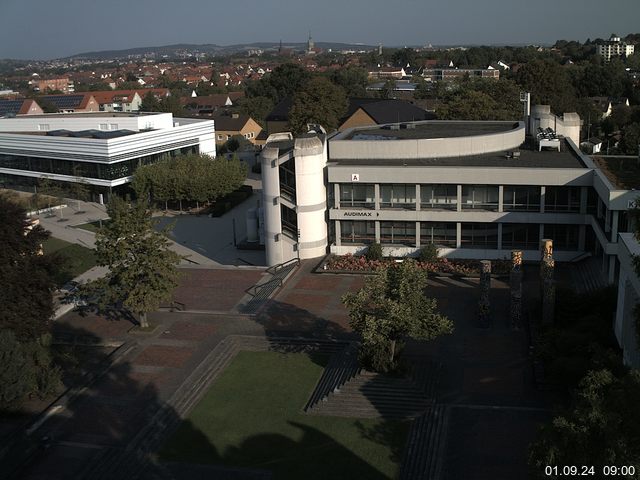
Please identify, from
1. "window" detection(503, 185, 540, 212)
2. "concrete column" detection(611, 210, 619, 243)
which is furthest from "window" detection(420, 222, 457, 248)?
"concrete column" detection(611, 210, 619, 243)

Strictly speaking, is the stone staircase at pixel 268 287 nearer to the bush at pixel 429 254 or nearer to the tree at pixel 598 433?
the bush at pixel 429 254

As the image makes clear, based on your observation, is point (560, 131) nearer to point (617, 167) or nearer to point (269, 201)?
point (617, 167)

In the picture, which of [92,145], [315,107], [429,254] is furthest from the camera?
[315,107]

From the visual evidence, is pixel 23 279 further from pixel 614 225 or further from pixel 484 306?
pixel 614 225

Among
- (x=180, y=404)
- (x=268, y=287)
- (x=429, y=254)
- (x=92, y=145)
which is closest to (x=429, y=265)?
(x=429, y=254)

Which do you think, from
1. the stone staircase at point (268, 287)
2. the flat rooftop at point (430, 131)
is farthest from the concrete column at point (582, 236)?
the stone staircase at point (268, 287)

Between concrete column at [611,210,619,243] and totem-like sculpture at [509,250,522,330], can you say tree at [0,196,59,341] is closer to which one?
totem-like sculpture at [509,250,522,330]

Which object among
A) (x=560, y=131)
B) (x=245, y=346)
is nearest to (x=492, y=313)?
(x=245, y=346)
